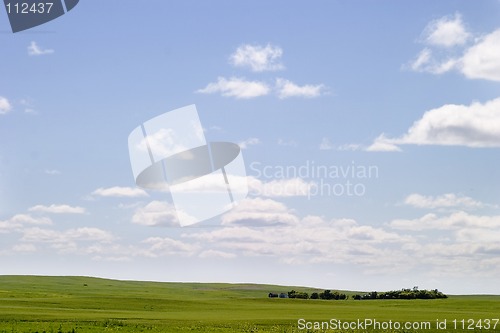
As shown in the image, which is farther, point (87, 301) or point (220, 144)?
point (87, 301)

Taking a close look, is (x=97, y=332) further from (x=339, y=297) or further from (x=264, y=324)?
(x=339, y=297)

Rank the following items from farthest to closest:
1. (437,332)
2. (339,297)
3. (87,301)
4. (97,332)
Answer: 1. (339,297)
2. (87,301)
3. (437,332)
4. (97,332)

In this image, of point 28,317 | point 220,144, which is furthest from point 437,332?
point 28,317

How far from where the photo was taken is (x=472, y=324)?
51.2m

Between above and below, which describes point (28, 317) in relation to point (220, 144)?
below

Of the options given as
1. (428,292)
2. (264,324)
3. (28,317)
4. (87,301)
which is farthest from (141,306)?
(428,292)

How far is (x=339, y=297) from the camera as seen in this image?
14062 cm

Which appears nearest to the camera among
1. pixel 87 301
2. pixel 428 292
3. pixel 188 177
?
pixel 188 177

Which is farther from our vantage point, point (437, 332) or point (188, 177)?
point (437, 332)

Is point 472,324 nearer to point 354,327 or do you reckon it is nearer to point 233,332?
point 354,327

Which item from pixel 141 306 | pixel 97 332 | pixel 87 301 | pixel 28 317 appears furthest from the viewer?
pixel 87 301

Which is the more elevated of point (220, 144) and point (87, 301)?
point (220, 144)

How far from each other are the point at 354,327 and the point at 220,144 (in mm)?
20479

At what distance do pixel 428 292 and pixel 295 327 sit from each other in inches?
3471
